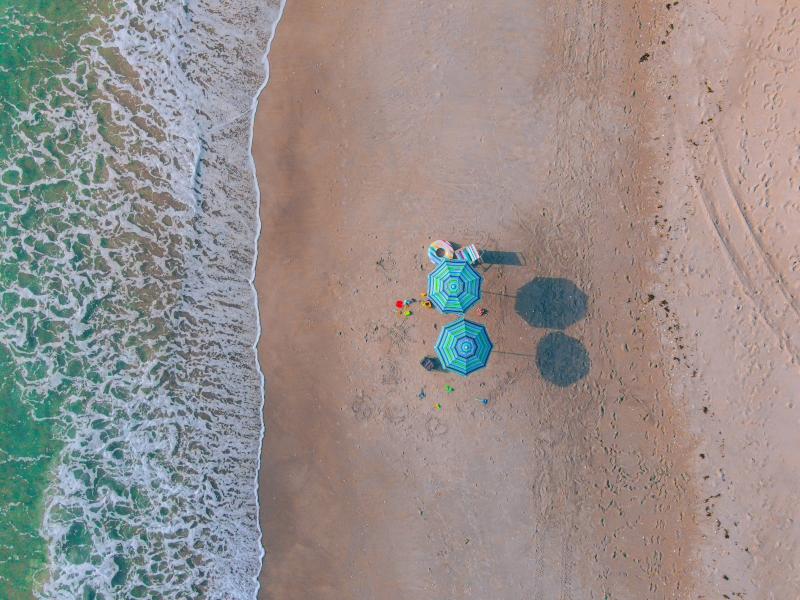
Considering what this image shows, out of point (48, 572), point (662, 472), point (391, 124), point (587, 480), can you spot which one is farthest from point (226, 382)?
point (662, 472)

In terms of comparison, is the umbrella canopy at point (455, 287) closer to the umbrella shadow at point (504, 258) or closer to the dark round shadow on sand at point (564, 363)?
the umbrella shadow at point (504, 258)

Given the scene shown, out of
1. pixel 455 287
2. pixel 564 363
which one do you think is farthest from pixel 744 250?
pixel 455 287

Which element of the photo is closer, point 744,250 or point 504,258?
point 744,250

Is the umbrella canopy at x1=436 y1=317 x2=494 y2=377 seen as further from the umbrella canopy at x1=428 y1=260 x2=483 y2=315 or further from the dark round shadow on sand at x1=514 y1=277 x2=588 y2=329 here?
the dark round shadow on sand at x1=514 y1=277 x2=588 y2=329

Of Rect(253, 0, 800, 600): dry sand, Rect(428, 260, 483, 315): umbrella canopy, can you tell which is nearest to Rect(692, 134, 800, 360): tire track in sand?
Rect(253, 0, 800, 600): dry sand

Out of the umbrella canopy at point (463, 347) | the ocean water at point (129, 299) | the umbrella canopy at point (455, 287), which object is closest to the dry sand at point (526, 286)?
the ocean water at point (129, 299)

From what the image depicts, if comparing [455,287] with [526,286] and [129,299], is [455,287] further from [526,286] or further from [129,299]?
[129,299]
